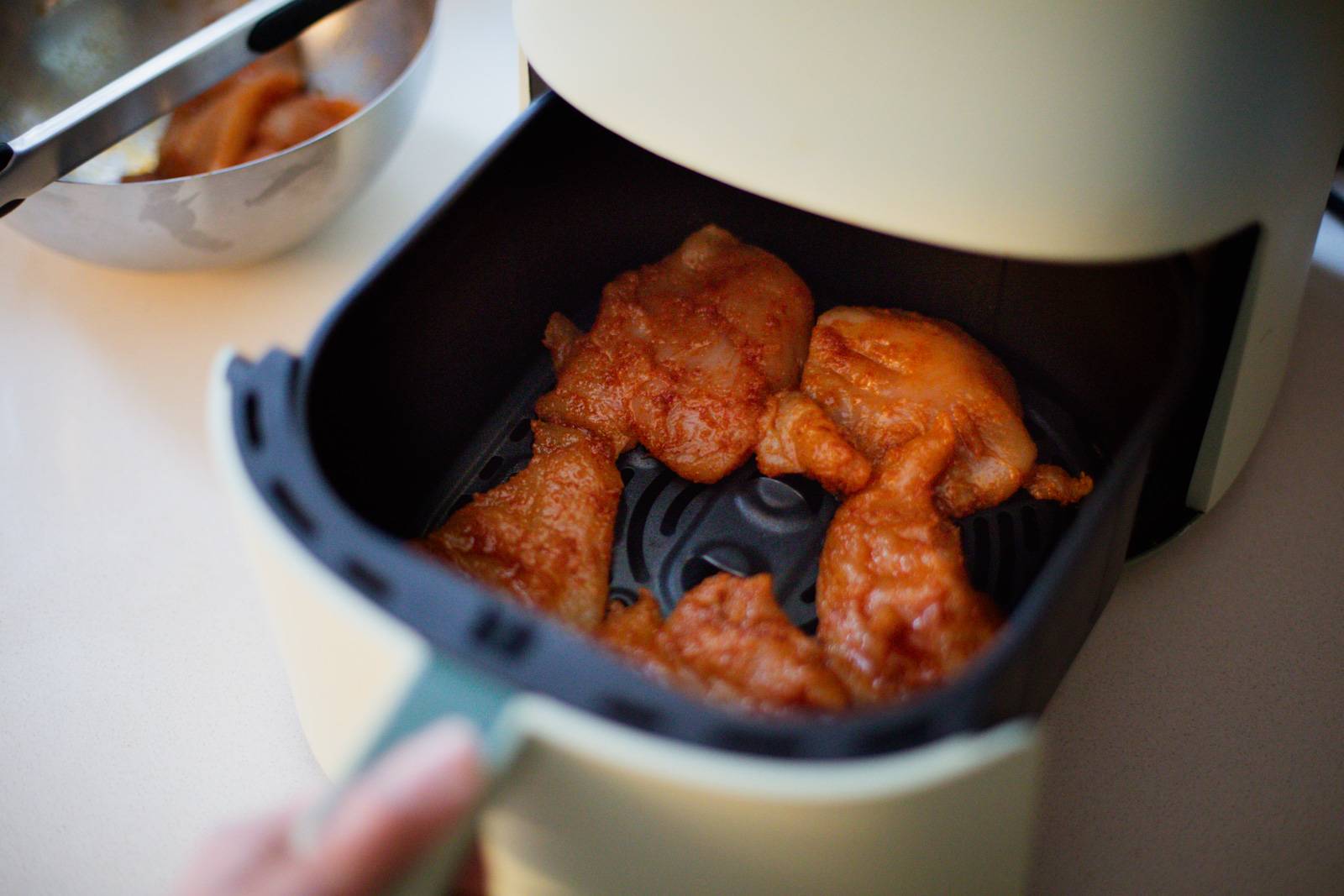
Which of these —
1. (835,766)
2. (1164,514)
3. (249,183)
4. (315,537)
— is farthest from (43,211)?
(1164,514)

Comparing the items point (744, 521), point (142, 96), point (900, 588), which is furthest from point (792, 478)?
point (142, 96)

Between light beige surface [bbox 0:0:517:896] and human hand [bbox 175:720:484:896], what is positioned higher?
human hand [bbox 175:720:484:896]

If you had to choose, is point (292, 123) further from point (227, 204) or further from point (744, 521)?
point (744, 521)

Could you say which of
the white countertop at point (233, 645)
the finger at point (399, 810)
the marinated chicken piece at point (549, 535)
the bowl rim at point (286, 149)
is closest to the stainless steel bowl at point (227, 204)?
the bowl rim at point (286, 149)

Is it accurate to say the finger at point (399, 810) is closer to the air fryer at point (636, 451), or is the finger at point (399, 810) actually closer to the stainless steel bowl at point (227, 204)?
the air fryer at point (636, 451)

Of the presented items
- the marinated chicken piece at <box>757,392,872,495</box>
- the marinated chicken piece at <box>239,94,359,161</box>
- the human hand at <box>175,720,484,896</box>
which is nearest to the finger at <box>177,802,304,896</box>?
the human hand at <box>175,720,484,896</box>

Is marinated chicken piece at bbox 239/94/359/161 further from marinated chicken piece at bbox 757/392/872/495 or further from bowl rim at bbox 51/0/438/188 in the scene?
marinated chicken piece at bbox 757/392/872/495

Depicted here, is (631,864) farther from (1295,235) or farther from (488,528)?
(1295,235)
